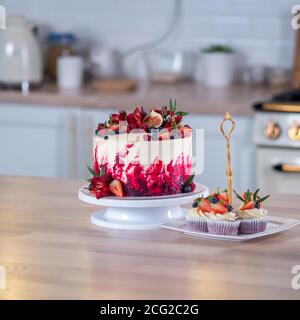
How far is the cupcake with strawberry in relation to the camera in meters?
1.84

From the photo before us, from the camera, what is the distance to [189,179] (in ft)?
6.48

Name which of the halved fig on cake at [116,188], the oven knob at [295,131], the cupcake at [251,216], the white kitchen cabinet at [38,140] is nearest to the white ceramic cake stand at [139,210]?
the halved fig on cake at [116,188]

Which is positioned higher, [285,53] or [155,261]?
[285,53]

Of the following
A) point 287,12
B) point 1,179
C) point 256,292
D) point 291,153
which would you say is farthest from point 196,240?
point 287,12

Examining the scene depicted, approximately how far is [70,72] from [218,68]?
702 mm

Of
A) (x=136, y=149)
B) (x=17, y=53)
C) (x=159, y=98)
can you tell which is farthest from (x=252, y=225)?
(x=17, y=53)

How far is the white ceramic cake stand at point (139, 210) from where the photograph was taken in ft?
6.26

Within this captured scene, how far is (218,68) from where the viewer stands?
424 cm

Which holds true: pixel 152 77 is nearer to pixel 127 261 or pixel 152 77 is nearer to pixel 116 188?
pixel 116 188

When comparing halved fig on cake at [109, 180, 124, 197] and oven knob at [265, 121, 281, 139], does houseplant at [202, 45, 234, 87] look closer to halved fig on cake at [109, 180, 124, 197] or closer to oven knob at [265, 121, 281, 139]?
oven knob at [265, 121, 281, 139]

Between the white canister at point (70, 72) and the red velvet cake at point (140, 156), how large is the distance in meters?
2.23

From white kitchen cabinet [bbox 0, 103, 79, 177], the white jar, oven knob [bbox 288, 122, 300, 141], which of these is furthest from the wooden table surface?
the white jar

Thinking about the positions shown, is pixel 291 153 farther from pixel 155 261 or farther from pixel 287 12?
pixel 155 261

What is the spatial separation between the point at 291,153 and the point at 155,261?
1903 mm
